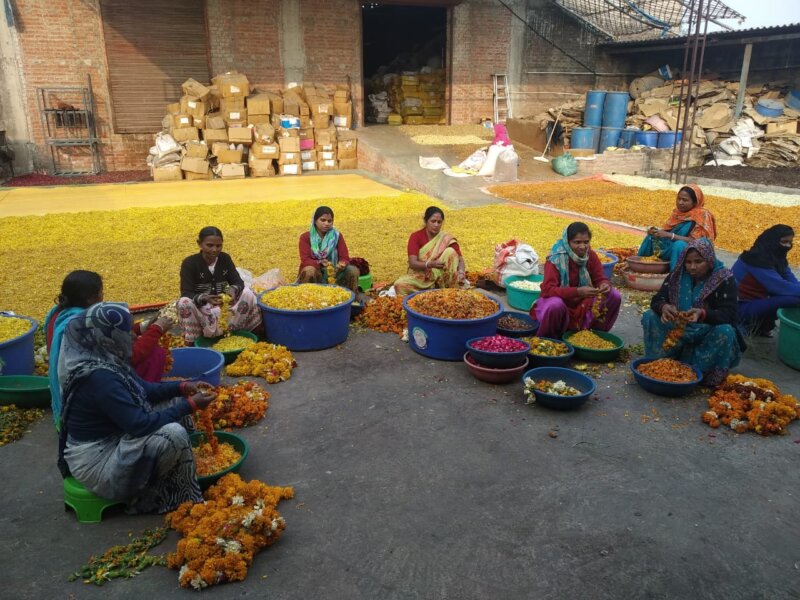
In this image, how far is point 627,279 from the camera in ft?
20.8

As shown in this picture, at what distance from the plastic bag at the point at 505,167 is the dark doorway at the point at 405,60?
555cm

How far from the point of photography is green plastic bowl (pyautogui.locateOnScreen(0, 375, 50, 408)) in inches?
147

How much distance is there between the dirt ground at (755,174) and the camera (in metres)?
12.5

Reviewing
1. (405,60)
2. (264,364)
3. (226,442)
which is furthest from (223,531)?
(405,60)

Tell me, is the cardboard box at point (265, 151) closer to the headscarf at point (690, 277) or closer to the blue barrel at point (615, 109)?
the blue barrel at point (615, 109)

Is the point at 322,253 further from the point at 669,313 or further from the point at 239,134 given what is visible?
the point at 239,134

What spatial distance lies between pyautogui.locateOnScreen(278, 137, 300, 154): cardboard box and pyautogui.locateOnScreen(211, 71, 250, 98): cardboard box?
4.94ft

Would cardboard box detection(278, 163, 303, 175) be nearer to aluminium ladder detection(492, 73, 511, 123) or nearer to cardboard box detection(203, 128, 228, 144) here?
cardboard box detection(203, 128, 228, 144)

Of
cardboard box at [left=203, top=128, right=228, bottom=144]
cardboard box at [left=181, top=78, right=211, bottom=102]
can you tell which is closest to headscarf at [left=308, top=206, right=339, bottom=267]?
cardboard box at [left=203, top=128, right=228, bottom=144]

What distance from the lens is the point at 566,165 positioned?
13.9 m

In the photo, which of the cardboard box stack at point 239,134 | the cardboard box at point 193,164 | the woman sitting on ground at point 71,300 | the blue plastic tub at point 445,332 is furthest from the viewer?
the cardboard box stack at point 239,134

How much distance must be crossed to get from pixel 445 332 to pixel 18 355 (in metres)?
2.90

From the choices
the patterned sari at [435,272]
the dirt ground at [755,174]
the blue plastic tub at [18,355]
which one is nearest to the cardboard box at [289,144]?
the dirt ground at [755,174]

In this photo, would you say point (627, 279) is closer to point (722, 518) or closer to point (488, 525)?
point (722, 518)
